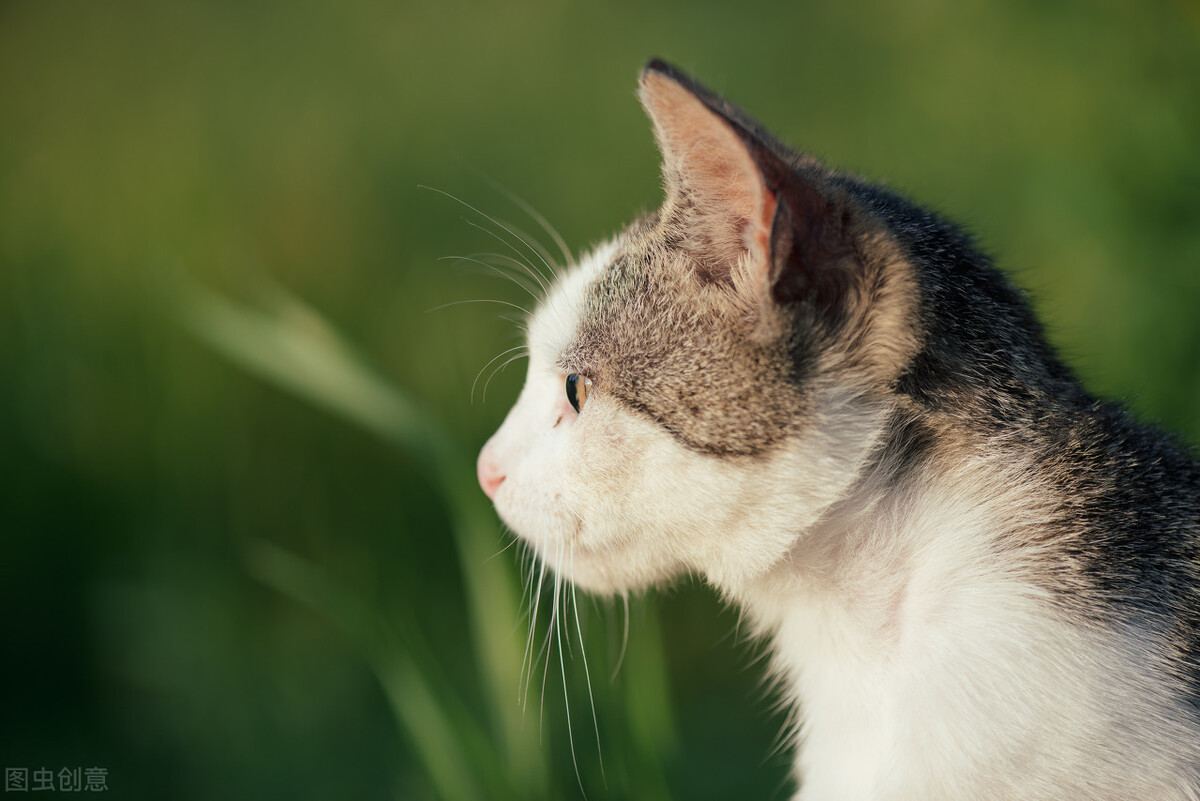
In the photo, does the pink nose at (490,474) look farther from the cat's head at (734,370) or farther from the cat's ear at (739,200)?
the cat's ear at (739,200)

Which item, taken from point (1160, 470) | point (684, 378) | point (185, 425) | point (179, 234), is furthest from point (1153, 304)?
point (179, 234)

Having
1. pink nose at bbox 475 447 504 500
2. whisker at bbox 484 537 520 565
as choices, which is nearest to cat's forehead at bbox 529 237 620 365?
pink nose at bbox 475 447 504 500

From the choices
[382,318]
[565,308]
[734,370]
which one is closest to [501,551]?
[565,308]

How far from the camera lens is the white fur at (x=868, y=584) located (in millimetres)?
741

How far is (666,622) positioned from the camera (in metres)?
2.02

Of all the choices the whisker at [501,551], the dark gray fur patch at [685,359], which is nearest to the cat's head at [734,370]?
the dark gray fur patch at [685,359]

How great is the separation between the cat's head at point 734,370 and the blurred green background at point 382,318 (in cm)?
27

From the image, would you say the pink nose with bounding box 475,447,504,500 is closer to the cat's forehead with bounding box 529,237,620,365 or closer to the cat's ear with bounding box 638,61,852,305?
the cat's forehead with bounding box 529,237,620,365

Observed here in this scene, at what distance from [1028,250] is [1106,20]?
1.32 feet

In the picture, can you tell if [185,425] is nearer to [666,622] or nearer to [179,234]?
[179,234]

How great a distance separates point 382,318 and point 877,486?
62.5 inches

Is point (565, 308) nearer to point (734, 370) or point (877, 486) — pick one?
point (734, 370)

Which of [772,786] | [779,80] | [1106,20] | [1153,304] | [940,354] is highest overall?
[779,80]

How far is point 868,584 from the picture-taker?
85 centimetres
